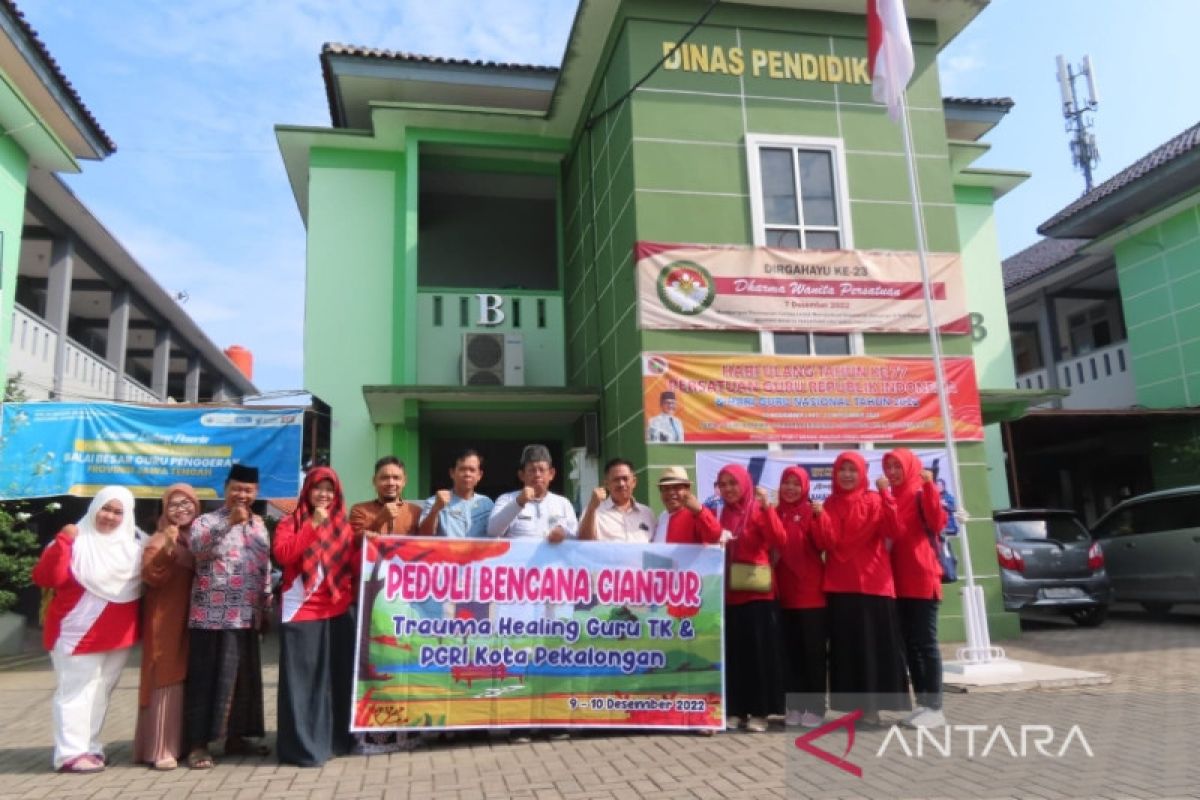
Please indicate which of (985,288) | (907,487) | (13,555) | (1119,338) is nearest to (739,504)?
(907,487)

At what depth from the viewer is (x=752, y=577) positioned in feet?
16.2

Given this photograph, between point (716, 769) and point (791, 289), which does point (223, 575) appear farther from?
point (791, 289)

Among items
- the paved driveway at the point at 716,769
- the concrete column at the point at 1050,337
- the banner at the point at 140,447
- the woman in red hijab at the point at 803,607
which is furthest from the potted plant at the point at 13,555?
the concrete column at the point at 1050,337

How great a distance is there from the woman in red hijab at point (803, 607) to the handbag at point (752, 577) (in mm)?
196

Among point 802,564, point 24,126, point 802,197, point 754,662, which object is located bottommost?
point 754,662

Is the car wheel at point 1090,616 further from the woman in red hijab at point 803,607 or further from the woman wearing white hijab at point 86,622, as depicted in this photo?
the woman wearing white hijab at point 86,622

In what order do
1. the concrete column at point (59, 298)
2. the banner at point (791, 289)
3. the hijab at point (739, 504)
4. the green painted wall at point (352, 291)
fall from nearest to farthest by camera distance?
Answer: the hijab at point (739, 504) → the banner at point (791, 289) → the green painted wall at point (352, 291) → the concrete column at point (59, 298)

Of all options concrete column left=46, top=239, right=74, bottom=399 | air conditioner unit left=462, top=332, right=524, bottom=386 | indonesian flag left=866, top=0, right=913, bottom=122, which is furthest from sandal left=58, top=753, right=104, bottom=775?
concrete column left=46, top=239, right=74, bottom=399

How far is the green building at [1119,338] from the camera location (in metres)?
14.5

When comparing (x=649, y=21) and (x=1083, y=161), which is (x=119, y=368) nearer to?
(x=649, y=21)

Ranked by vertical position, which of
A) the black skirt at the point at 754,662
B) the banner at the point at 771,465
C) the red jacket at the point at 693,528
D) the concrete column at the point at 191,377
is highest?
the concrete column at the point at 191,377

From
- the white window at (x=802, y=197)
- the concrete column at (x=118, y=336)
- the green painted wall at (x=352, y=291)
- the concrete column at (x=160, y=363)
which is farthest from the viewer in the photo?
the concrete column at (x=160, y=363)

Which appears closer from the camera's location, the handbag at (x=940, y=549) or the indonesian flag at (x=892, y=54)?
the handbag at (x=940, y=549)

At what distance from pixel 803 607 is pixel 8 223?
1134 cm
